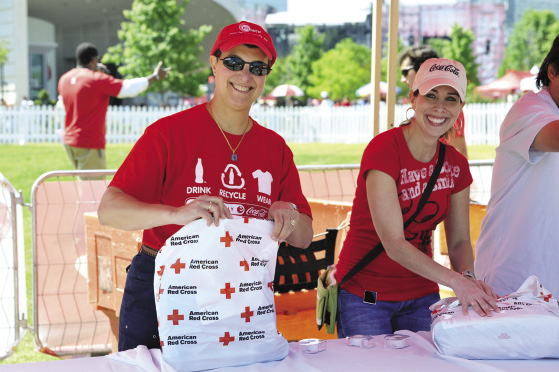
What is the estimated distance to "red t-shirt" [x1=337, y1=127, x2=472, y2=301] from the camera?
2637 mm

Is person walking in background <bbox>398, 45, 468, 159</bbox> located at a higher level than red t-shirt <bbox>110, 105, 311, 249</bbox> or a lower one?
higher

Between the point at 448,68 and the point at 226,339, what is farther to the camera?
the point at 448,68

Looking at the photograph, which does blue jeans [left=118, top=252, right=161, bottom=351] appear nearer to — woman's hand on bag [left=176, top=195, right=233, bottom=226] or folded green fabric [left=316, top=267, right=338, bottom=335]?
woman's hand on bag [left=176, top=195, right=233, bottom=226]

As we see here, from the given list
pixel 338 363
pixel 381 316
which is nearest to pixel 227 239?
pixel 338 363

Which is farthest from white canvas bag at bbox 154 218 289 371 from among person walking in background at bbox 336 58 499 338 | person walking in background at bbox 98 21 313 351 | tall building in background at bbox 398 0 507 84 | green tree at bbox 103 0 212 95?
tall building in background at bbox 398 0 507 84

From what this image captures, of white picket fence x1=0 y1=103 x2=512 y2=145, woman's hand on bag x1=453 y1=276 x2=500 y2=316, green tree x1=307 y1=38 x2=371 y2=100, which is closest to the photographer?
woman's hand on bag x1=453 y1=276 x2=500 y2=316

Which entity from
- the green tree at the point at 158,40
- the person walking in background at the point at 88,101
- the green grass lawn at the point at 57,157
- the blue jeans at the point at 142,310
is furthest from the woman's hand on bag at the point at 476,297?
the green tree at the point at 158,40

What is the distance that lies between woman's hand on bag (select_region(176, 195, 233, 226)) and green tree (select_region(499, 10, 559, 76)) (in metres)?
51.7

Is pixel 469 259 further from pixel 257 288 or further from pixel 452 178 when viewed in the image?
pixel 257 288

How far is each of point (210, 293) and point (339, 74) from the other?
1673 inches

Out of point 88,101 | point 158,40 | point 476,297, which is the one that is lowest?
point 476,297

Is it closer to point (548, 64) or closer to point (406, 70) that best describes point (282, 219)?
point (548, 64)

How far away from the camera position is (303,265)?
424 cm

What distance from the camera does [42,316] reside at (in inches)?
198
